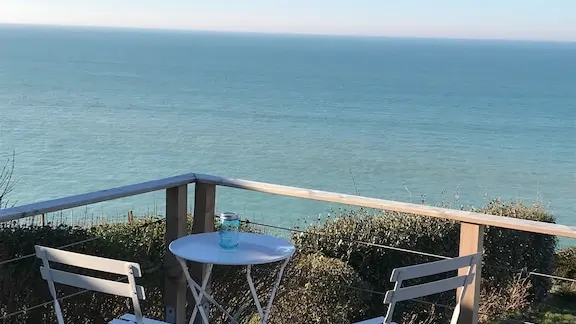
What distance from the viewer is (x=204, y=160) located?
28.1 meters

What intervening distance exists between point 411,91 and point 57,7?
94.5 feet

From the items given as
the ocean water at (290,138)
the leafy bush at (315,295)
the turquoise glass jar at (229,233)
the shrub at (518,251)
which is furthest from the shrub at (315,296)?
the ocean water at (290,138)

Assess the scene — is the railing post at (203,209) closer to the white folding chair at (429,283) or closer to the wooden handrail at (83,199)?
the wooden handrail at (83,199)

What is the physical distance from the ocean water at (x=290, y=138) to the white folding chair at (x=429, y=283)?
7196mm

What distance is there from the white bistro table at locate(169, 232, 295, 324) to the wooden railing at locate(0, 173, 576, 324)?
28 cm

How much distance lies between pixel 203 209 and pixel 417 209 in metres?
1.06

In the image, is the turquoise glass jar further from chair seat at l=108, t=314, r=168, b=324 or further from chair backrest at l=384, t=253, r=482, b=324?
chair backrest at l=384, t=253, r=482, b=324

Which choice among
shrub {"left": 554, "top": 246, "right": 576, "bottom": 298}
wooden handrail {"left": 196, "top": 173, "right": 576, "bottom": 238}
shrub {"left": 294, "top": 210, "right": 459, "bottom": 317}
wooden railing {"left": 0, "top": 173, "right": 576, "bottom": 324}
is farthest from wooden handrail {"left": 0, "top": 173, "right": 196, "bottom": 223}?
shrub {"left": 554, "top": 246, "right": 576, "bottom": 298}

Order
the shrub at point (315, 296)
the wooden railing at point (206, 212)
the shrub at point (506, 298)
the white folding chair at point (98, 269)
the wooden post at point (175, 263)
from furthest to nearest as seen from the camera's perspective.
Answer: the shrub at point (506, 298) < the shrub at point (315, 296) < the wooden post at point (175, 263) < the wooden railing at point (206, 212) < the white folding chair at point (98, 269)

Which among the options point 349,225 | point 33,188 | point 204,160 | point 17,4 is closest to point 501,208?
point 349,225

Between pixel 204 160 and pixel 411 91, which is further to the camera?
pixel 411 91

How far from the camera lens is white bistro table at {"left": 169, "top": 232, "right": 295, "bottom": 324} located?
2.78m

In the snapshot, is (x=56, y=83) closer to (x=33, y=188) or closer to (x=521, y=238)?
(x=33, y=188)

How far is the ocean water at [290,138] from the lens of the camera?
22.9 meters
